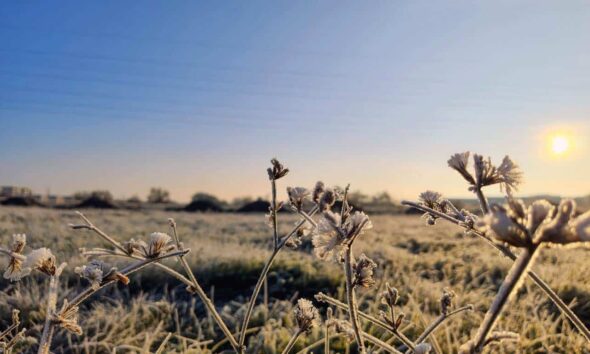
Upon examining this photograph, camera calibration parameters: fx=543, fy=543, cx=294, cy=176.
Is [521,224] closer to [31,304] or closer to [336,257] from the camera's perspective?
[336,257]

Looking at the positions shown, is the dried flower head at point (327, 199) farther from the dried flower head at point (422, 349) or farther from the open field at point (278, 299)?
the open field at point (278, 299)

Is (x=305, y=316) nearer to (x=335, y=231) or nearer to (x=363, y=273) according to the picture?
(x=363, y=273)

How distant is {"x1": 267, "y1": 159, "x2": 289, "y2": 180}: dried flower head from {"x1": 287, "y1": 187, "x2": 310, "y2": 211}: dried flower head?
3.3 inches

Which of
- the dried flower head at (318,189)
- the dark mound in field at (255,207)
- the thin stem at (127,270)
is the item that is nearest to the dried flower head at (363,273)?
the dried flower head at (318,189)

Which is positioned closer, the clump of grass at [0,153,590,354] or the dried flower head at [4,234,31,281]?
the clump of grass at [0,153,590,354]

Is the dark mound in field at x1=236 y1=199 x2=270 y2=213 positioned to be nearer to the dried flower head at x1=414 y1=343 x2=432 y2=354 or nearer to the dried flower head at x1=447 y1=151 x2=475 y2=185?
the dried flower head at x1=447 y1=151 x2=475 y2=185

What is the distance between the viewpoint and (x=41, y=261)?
1.15 meters

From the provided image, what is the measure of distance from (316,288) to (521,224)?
4.79m

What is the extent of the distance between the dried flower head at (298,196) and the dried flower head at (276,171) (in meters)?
0.08

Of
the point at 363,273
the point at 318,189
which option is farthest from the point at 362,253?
the point at 318,189

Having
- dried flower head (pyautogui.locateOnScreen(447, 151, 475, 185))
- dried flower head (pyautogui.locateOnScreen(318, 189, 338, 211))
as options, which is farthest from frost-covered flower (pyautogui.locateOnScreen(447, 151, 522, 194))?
dried flower head (pyautogui.locateOnScreen(318, 189, 338, 211))

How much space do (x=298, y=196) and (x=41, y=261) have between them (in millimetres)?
580

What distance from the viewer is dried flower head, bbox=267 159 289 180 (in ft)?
4.47

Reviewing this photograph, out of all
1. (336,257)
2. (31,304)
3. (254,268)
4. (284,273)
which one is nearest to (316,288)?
(284,273)
